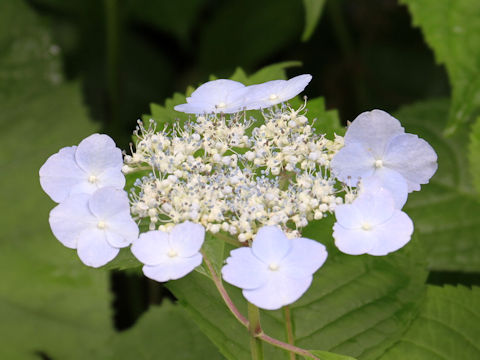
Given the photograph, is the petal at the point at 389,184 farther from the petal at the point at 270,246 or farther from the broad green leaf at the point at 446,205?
the broad green leaf at the point at 446,205

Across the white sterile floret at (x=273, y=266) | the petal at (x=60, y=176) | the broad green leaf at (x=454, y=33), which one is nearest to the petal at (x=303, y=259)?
the white sterile floret at (x=273, y=266)

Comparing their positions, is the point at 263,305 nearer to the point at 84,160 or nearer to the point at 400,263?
the point at 84,160

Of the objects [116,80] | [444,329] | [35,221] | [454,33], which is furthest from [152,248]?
[116,80]

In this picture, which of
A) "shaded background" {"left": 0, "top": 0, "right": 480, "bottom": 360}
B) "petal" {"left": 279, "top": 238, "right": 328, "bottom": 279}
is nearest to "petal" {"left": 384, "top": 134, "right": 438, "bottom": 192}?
"petal" {"left": 279, "top": 238, "right": 328, "bottom": 279}

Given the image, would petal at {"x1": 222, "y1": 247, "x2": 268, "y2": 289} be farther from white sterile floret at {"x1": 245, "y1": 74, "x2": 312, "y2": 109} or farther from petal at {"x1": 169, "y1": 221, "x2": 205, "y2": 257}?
white sterile floret at {"x1": 245, "y1": 74, "x2": 312, "y2": 109}

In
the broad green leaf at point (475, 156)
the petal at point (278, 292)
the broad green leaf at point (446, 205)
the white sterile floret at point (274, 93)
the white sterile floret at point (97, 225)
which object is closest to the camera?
the petal at point (278, 292)

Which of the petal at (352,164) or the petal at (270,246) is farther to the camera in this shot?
the petal at (352,164)

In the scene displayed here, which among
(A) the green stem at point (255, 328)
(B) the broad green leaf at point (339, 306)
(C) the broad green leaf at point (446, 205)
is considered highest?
Result: (A) the green stem at point (255, 328)
